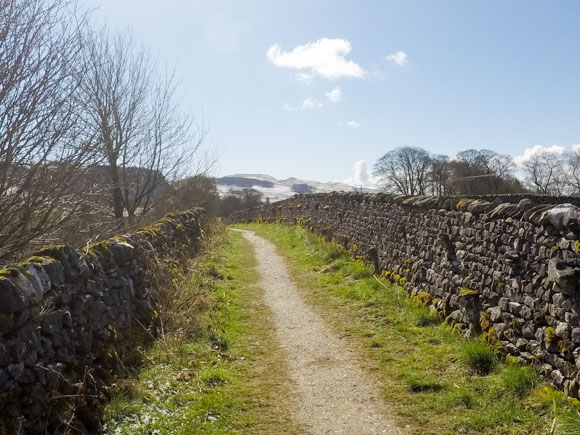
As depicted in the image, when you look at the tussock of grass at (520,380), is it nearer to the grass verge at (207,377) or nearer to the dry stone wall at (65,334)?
the grass verge at (207,377)

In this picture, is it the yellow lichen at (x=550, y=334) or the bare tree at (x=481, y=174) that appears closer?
the yellow lichen at (x=550, y=334)

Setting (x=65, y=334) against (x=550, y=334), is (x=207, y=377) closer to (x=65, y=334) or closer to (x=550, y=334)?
(x=65, y=334)

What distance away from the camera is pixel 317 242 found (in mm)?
15469

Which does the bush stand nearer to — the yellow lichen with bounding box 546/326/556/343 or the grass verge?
the yellow lichen with bounding box 546/326/556/343

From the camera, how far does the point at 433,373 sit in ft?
18.6

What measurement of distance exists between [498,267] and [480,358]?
1.25 meters

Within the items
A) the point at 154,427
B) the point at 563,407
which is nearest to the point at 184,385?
the point at 154,427

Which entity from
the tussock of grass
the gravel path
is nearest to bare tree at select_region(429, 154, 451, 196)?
the gravel path

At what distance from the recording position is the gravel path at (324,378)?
4.73 m

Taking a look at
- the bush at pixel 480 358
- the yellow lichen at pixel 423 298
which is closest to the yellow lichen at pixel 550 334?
the bush at pixel 480 358

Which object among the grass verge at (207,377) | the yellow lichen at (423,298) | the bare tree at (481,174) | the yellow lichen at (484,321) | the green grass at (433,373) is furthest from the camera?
the bare tree at (481,174)

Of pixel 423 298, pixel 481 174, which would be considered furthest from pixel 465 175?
pixel 423 298

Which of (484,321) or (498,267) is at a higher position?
(498,267)

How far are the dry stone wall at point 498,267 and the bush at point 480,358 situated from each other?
21 centimetres
